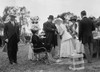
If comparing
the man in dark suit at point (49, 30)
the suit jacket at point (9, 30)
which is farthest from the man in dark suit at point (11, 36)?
the man in dark suit at point (49, 30)

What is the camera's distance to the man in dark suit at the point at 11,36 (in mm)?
7418

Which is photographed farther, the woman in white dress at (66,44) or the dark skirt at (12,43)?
the woman in white dress at (66,44)

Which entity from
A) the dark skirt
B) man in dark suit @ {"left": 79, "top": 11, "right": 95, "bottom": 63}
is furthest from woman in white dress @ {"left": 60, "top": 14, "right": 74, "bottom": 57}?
the dark skirt

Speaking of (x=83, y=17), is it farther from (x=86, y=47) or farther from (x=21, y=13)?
(x=21, y=13)

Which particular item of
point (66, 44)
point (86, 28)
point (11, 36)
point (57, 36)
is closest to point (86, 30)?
point (86, 28)

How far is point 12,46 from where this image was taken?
7578mm

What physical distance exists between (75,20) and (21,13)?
48.3 metres

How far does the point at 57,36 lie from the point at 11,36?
2.37 metres

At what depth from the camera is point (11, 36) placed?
24.4ft

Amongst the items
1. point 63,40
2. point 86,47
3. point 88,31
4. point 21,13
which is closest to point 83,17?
point 88,31

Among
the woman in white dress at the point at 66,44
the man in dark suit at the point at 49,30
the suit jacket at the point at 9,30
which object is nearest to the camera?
the suit jacket at the point at 9,30

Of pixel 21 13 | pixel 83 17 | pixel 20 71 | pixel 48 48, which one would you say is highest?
pixel 21 13

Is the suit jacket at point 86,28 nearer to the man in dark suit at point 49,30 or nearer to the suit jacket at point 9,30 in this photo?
the man in dark suit at point 49,30

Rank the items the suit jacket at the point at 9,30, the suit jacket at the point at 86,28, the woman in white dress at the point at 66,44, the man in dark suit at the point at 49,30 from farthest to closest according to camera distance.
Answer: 1. the woman in white dress at the point at 66,44
2. the man in dark suit at the point at 49,30
3. the suit jacket at the point at 9,30
4. the suit jacket at the point at 86,28
